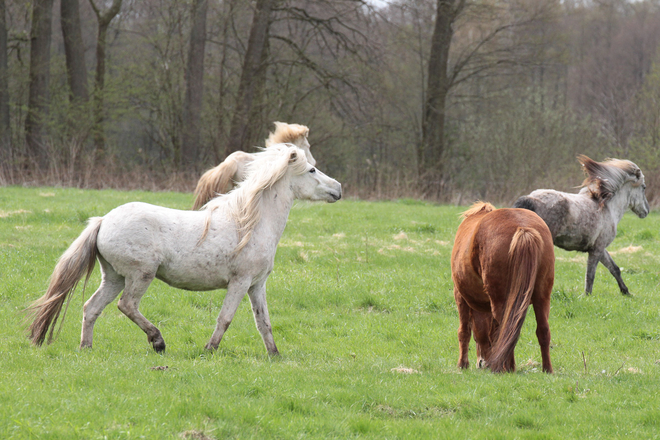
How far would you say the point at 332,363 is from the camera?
6.31 meters

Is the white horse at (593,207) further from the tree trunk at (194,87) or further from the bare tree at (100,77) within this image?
the bare tree at (100,77)

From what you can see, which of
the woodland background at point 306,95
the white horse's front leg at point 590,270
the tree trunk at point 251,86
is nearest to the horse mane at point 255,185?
the white horse's front leg at point 590,270

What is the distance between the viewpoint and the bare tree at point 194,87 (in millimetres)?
26219

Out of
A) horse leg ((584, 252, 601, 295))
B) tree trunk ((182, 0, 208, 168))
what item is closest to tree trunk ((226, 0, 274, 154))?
tree trunk ((182, 0, 208, 168))

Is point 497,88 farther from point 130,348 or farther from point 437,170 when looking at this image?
point 130,348

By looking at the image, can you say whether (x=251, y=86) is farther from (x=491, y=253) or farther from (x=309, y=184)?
(x=491, y=253)

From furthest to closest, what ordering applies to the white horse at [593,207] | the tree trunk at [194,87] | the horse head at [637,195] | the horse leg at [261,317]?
the tree trunk at [194,87]
the horse head at [637,195]
the white horse at [593,207]
the horse leg at [261,317]

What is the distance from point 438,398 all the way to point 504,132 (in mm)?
25111

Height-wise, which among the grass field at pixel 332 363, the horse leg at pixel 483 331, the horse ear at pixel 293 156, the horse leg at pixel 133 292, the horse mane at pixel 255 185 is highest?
the horse ear at pixel 293 156

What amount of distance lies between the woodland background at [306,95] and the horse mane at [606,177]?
43.0 ft

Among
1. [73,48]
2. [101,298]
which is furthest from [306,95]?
[101,298]

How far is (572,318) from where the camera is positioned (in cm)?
917

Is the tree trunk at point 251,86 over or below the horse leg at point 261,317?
over

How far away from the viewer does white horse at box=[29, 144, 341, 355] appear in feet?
19.0
